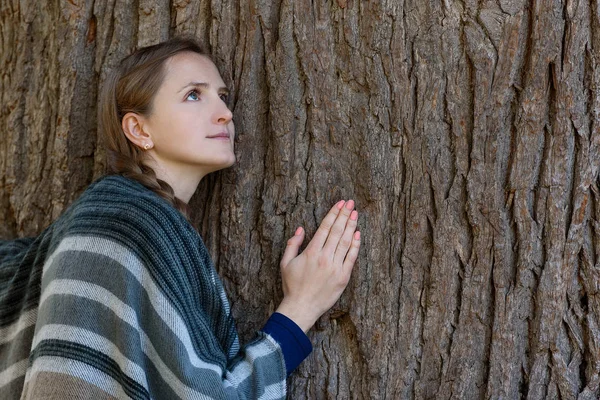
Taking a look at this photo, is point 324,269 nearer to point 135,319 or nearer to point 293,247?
point 293,247

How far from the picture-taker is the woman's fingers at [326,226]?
2.44 meters

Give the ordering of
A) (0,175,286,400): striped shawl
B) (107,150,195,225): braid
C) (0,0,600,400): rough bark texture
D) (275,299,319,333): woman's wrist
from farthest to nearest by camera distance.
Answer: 1. (107,150,195,225): braid
2. (275,299,319,333): woman's wrist
3. (0,0,600,400): rough bark texture
4. (0,175,286,400): striped shawl

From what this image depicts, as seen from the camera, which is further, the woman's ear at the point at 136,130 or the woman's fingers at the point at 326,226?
the woman's ear at the point at 136,130

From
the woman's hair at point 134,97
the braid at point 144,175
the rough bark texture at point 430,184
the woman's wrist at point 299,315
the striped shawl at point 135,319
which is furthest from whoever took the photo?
the woman's hair at point 134,97

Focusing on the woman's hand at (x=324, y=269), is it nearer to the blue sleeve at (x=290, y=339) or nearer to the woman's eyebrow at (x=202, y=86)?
the blue sleeve at (x=290, y=339)

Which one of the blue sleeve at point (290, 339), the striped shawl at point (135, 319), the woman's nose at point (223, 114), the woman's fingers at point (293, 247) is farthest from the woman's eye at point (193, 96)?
the blue sleeve at point (290, 339)

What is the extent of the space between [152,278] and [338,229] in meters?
0.63

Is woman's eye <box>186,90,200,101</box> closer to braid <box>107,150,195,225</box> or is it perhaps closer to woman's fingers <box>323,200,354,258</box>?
braid <box>107,150,195,225</box>

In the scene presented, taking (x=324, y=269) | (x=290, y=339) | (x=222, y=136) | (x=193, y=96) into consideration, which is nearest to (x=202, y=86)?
(x=193, y=96)

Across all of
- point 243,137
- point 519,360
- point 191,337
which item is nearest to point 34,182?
point 243,137

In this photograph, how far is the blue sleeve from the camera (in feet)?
7.82

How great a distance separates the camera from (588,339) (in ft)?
7.52

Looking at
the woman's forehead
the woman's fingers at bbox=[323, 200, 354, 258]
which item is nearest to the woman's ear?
the woman's forehead

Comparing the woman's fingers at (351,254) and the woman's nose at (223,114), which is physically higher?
the woman's nose at (223,114)
